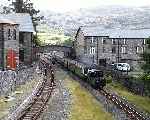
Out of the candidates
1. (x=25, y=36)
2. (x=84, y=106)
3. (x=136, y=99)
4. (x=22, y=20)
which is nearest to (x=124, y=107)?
(x=84, y=106)

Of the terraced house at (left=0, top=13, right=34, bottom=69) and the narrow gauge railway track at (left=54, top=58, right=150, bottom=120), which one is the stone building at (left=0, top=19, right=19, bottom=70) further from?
the narrow gauge railway track at (left=54, top=58, right=150, bottom=120)

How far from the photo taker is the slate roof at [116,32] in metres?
101

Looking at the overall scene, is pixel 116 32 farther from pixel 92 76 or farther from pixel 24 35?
pixel 92 76

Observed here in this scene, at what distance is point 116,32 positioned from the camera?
104875 mm

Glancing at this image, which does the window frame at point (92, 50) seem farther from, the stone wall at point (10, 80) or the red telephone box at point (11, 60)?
the stone wall at point (10, 80)

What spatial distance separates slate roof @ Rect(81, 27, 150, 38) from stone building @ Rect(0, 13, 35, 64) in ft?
80.3

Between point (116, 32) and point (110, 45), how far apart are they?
3168mm

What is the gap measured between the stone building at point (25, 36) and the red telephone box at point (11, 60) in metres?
11.3

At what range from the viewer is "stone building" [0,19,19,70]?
6881 centimetres

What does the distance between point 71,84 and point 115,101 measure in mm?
10840

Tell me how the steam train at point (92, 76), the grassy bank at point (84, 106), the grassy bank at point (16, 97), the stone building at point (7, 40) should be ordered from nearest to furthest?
the grassy bank at point (16, 97)
the grassy bank at point (84, 106)
the steam train at point (92, 76)
the stone building at point (7, 40)

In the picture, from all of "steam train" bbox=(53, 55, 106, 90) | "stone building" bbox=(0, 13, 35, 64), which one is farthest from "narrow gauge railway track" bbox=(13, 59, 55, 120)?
"stone building" bbox=(0, 13, 35, 64)

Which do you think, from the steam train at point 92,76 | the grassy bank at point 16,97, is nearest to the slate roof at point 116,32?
the steam train at point 92,76

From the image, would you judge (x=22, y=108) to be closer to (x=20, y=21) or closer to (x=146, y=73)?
(x=146, y=73)
